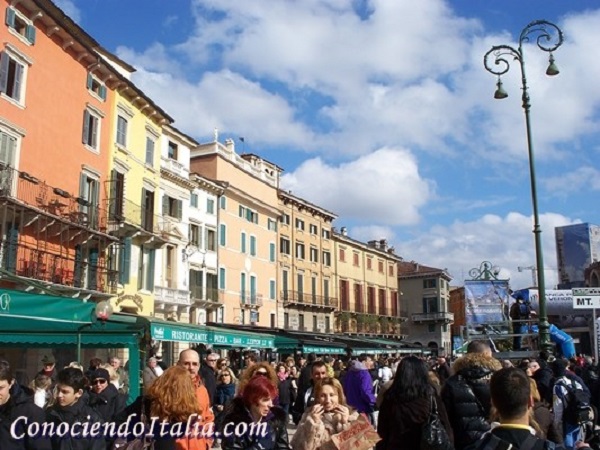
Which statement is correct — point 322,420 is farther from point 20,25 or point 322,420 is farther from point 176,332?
point 20,25

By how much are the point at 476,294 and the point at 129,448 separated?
635 inches

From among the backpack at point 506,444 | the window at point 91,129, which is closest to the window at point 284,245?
the window at point 91,129

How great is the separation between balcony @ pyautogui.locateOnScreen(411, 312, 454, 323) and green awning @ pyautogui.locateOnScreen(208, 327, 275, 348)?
2100 inches

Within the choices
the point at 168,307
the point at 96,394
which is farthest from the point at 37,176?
the point at 96,394

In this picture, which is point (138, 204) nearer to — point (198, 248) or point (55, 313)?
point (198, 248)

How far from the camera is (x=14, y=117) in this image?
875 inches

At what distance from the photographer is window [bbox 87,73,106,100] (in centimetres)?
2695

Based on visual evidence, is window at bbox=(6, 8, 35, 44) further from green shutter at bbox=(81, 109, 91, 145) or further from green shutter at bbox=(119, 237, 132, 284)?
green shutter at bbox=(119, 237, 132, 284)

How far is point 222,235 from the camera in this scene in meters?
39.3

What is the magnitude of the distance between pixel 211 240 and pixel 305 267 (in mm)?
14958

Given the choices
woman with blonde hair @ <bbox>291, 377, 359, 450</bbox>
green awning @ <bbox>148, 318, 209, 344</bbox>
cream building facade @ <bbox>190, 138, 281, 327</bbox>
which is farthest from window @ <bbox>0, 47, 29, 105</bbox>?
woman with blonde hair @ <bbox>291, 377, 359, 450</bbox>

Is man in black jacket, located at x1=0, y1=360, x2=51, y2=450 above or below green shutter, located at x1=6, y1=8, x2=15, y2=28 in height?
below

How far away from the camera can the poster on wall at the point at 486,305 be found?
59.7ft

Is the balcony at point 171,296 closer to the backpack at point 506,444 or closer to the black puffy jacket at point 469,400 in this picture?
the black puffy jacket at point 469,400
